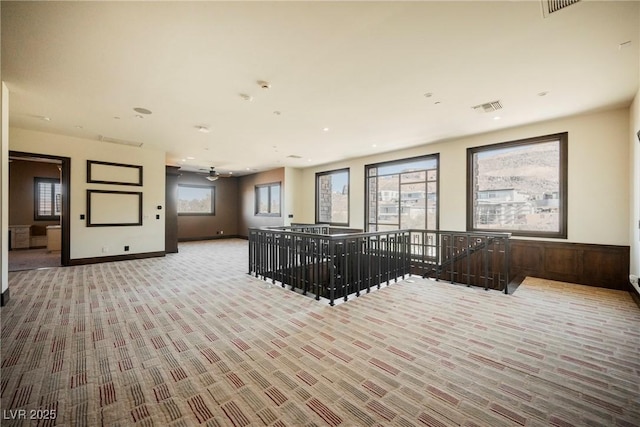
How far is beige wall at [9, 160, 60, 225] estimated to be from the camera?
8.49 m

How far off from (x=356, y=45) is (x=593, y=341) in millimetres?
4075

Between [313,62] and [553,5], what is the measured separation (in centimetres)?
233

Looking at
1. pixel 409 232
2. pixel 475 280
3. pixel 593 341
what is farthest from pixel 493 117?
pixel 593 341

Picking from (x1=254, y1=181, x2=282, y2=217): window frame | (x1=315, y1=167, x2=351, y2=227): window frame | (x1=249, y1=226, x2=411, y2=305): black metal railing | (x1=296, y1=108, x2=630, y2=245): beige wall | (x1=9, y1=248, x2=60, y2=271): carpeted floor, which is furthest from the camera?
(x1=254, y1=181, x2=282, y2=217): window frame

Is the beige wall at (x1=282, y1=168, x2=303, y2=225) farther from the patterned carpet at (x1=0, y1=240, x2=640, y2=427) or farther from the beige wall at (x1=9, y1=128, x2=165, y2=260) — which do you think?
the patterned carpet at (x1=0, y1=240, x2=640, y2=427)

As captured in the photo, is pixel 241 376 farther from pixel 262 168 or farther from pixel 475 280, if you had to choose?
pixel 262 168

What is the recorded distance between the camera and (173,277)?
5297 mm

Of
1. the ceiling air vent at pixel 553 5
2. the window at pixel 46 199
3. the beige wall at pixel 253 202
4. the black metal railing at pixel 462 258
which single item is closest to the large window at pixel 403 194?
the black metal railing at pixel 462 258

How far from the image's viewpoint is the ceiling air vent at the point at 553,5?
2244 millimetres

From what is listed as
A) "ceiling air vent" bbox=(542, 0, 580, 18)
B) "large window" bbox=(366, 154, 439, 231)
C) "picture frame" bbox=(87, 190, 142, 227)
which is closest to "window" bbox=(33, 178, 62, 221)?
"picture frame" bbox=(87, 190, 142, 227)

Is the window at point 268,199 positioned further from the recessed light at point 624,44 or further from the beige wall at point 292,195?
Result: the recessed light at point 624,44

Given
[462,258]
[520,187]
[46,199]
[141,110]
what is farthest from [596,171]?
[46,199]

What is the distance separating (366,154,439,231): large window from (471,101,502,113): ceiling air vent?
7.89ft

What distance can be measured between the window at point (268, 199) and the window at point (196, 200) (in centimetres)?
A: 240
